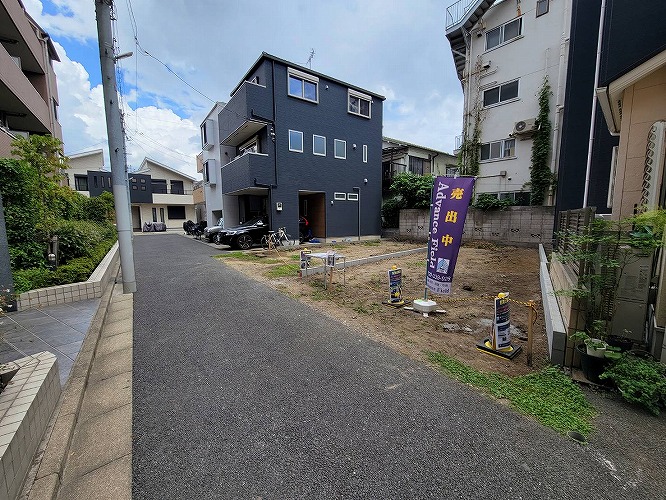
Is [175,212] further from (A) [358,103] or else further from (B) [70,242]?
(B) [70,242]

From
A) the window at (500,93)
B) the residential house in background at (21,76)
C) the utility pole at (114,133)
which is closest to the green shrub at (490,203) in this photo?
the window at (500,93)

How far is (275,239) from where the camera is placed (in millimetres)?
13680

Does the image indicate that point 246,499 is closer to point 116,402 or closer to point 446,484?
point 446,484

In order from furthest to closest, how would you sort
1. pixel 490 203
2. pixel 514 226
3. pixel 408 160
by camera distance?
1. pixel 408 160
2. pixel 490 203
3. pixel 514 226

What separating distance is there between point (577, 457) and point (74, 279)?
7.67 m

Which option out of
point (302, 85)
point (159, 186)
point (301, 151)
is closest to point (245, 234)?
point (301, 151)

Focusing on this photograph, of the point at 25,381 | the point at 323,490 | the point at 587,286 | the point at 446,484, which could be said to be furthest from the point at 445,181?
the point at 25,381

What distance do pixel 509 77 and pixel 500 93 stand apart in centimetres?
72

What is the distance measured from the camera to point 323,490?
1743mm

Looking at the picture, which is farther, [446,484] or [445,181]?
[445,181]

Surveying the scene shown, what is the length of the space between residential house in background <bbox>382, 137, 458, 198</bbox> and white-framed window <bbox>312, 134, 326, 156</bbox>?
21.2 feet

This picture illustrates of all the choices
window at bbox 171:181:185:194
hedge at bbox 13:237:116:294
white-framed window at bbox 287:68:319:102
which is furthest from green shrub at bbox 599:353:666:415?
window at bbox 171:181:185:194

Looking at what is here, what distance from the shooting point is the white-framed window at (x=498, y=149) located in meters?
14.0

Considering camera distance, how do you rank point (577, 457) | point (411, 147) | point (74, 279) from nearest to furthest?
1. point (577, 457)
2. point (74, 279)
3. point (411, 147)
